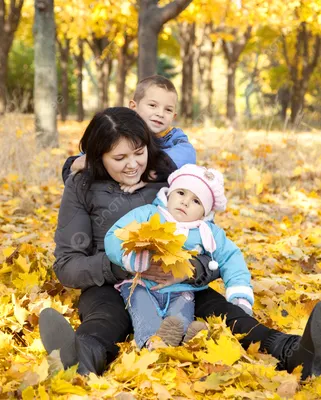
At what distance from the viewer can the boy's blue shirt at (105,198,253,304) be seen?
2.42 metres

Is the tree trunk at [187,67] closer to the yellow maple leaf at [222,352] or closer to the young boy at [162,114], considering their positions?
the young boy at [162,114]

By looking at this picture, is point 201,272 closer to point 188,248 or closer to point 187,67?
point 188,248

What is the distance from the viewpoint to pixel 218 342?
2125mm

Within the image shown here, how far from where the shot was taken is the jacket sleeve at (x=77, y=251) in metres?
2.54

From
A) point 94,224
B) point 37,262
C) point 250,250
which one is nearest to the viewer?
point 94,224

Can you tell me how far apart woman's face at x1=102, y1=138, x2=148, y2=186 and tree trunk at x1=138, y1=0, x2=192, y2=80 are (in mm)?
4307

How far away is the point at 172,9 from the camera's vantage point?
657cm

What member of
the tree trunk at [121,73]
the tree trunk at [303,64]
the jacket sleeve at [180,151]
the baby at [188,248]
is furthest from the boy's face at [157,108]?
the tree trunk at [303,64]

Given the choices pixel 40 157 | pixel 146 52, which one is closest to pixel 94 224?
pixel 40 157

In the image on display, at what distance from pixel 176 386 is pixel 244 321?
46 centimetres

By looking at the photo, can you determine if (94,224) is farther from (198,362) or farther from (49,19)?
(49,19)

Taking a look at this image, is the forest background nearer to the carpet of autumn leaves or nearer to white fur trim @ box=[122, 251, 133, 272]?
the carpet of autumn leaves

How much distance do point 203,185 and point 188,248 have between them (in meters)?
0.30

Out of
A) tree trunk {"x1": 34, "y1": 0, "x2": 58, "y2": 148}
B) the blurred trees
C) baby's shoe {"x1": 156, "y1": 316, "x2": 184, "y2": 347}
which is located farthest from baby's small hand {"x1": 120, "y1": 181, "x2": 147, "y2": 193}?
tree trunk {"x1": 34, "y1": 0, "x2": 58, "y2": 148}
